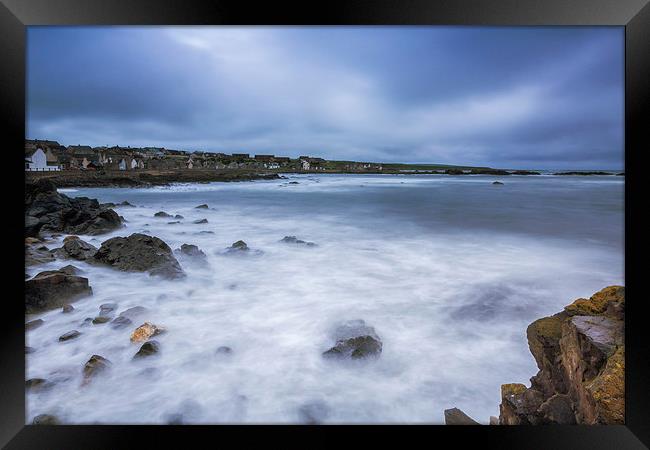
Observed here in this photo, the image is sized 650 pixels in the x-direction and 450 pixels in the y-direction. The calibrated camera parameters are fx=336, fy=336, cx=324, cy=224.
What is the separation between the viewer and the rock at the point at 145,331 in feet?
10.0

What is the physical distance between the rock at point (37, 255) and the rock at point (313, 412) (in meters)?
Result: 4.12

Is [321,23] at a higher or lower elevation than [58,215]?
higher

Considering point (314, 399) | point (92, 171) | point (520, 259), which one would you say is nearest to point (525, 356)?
point (314, 399)

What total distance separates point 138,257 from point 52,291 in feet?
3.76

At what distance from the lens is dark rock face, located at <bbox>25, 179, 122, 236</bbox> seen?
5.96m

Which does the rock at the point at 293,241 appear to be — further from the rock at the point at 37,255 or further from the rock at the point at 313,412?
the rock at the point at 313,412

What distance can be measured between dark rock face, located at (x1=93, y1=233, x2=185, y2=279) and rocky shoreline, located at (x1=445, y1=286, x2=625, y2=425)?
149 inches

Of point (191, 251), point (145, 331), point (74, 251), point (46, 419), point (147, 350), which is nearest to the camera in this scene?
point (46, 419)

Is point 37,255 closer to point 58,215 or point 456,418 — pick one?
point 58,215

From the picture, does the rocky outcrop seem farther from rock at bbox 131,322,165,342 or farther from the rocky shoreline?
rock at bbox 131,322,165,342

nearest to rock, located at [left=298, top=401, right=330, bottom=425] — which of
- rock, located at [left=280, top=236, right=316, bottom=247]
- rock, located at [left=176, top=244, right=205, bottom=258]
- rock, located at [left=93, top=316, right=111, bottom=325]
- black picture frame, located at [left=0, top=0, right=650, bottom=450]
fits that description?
black picture frame, located at [left=0, top=0, right=650, bottom=450]

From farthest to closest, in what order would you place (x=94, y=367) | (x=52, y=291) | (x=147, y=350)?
(x=52, y=291) → (x=147, y=350) → (x=94, y=367)

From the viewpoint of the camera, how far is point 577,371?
187 cm

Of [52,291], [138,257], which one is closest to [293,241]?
[138,257]
